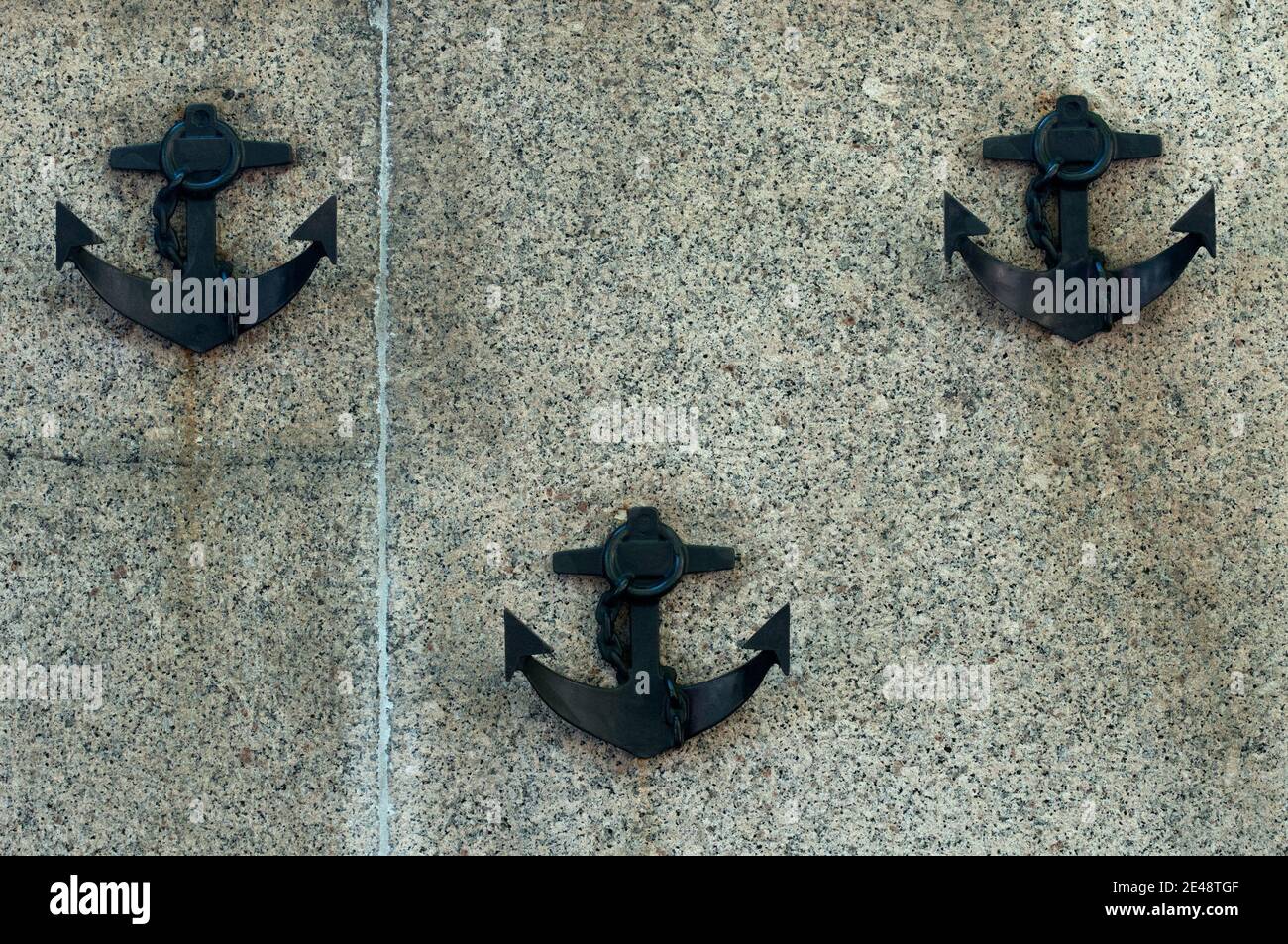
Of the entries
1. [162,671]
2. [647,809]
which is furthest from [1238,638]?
[162,671]

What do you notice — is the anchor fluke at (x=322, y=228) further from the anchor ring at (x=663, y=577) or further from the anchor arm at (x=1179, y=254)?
the anchor arm at (x=1179, y=254)

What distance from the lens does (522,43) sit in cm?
270

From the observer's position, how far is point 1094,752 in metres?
2.58

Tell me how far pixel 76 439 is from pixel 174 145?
626 millimetres

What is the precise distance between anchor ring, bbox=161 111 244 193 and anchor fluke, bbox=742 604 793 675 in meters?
Answer: 1.40

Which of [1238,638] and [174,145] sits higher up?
[174,145]

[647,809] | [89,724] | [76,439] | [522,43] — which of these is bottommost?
[647,809]

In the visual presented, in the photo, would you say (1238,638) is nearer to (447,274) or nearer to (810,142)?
(810,142)

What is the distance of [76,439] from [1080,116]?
83.8 inches

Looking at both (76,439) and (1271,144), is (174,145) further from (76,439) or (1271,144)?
(1271,144)

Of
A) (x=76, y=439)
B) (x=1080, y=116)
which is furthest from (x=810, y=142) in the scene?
(x=76, y=439)

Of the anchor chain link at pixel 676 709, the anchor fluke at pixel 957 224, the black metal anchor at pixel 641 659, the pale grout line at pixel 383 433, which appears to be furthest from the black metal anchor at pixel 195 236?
the anchor fluke at pixel 957 224

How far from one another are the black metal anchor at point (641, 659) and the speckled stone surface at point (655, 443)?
2.5 inches

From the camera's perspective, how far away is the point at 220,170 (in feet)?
8.66
